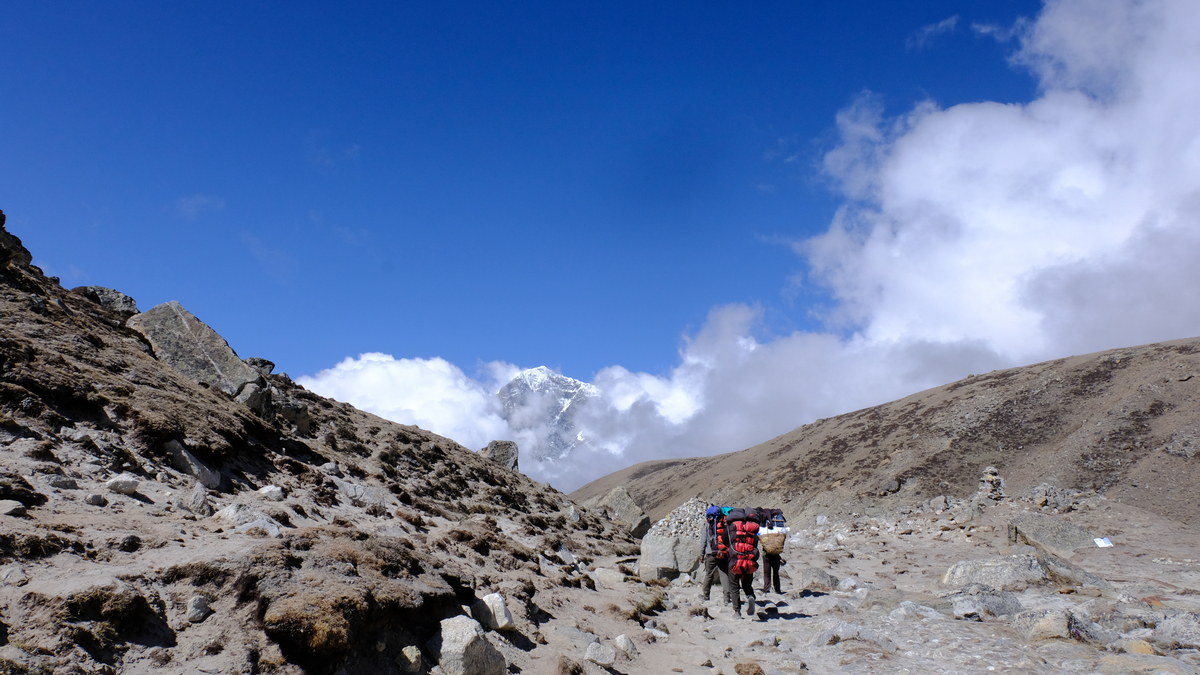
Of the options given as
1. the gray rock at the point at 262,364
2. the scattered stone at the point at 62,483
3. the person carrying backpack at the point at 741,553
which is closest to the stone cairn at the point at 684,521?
the person carrying backpack at the point at 741,553

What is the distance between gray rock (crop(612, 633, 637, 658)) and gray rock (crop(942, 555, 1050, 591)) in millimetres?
7713

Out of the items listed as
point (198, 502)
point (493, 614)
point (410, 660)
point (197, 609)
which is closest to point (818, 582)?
point (493, 614)

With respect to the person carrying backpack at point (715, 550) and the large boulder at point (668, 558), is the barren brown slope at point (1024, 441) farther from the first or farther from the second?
the person carrying backpack at point (715, 550)

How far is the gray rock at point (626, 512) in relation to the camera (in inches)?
1101

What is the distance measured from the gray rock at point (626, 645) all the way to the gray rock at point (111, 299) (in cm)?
1744

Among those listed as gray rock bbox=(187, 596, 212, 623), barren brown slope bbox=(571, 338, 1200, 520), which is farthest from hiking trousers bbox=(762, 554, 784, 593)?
barren brown slope bbox=(571, 338, 1200, 520)

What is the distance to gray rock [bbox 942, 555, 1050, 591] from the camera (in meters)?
12.0

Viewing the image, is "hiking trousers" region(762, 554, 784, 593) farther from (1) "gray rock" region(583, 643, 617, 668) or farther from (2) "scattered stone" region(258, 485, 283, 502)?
(2) "scattered stone" region(258, 485, 283, 502)

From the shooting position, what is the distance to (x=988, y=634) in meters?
8.69

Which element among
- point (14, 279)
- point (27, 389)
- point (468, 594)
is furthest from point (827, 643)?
point (14, 279)

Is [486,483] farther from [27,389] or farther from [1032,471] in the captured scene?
[1032,471]

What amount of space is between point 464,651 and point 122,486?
474 centimetres

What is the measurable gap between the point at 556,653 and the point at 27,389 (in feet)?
26.8

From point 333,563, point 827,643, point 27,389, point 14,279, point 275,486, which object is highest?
point 14,279
